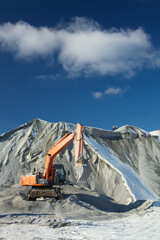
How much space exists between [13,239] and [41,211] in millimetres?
5834

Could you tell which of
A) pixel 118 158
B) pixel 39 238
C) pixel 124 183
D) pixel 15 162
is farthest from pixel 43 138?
pixel 39 238

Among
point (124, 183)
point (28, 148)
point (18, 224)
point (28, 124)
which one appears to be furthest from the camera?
point (28, 124)

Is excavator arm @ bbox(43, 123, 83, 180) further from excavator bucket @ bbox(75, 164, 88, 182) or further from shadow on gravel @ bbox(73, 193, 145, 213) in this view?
shadow on gravel @ bbox(73, 193, 145, 213)

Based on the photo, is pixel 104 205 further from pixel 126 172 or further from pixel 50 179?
pixel 126 172

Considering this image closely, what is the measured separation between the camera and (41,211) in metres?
13.9

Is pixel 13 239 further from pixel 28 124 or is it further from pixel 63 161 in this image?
pixel 28 124

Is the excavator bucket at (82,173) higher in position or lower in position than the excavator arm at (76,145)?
lower

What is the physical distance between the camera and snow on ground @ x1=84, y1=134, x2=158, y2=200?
2240 cm

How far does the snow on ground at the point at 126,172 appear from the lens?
22.4m

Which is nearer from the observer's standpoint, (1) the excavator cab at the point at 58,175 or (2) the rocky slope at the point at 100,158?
(1) the excavator cab at the point at 58,175

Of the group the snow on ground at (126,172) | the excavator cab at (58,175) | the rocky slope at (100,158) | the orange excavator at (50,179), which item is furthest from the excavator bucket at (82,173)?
the snow on ground at (126,172)

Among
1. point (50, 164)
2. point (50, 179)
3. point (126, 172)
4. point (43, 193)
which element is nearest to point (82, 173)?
point (50, 164)

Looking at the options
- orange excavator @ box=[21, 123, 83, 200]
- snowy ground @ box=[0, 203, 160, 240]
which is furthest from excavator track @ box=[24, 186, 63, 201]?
snowy ground @ box=[0, 203, 160, 240]

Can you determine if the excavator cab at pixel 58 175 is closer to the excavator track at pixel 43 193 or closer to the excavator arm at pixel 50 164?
the excavator arm at pixel 50 164
